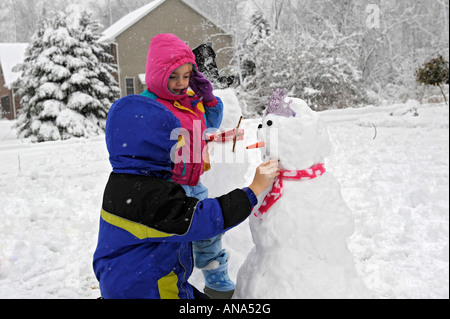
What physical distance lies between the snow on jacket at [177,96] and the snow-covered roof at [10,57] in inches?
998

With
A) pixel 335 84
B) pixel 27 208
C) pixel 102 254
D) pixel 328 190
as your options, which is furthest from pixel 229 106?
pixel 335 84

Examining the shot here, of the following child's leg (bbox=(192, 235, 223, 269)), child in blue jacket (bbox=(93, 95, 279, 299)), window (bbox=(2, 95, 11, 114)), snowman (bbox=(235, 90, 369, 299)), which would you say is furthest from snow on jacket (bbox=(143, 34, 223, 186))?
window (bbox=(2, 95, 11, 114))

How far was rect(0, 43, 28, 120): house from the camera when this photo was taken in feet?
78.3

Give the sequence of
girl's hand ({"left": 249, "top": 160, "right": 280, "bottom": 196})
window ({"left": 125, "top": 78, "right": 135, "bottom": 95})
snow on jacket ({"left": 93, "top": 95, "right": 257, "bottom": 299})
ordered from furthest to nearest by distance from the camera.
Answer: window ({"left": 125, "top": 78, "right": 135, "bottom": 95}) < girl's hand ({"left": 249, "top": 160, "right": 280, "bottom": 196}) < snow on jacket ({"left": 93, "top": 95, "right": 257, "bottom": 299})

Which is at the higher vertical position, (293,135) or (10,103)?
(10,103)

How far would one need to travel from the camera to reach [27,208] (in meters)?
4.41

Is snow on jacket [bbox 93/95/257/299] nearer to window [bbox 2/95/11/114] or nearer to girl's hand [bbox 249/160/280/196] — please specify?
girl's hand [bbox 249/160/280/196]

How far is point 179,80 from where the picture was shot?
199 cm

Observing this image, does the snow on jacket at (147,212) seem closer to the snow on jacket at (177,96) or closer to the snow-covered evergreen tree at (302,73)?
the snow on jacket at (177,96)

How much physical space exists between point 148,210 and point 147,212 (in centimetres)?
1

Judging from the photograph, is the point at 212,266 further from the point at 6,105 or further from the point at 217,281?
the point at 6,105

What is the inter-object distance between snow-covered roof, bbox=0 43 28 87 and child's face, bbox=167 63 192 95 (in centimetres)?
2539

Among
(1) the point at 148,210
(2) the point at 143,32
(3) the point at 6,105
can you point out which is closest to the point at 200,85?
(1) the point at 148,210

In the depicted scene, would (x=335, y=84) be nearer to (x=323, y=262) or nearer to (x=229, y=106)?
(x=229, y=106)
